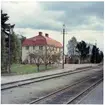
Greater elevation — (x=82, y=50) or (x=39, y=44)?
(x=39, y=44)

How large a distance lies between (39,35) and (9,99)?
2000mm

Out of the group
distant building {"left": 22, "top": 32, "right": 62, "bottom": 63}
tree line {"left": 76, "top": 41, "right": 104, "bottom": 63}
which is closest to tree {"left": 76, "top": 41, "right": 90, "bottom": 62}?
tree line {"left": 76, "top": 41, "right": 104, "bottom": 63}

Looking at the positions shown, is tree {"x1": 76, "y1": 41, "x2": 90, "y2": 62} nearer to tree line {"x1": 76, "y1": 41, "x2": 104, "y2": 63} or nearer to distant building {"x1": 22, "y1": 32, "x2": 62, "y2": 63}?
tree line {"x1": 76, "y1": 41, "x2": 104, "y2": 63}

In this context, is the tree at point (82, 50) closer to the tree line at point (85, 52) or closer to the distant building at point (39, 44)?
the tree line at point (85, 52)

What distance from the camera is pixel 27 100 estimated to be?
8570 mm

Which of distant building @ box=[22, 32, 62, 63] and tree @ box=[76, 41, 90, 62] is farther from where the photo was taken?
distant building @ box=[22, 32, 62, 63]

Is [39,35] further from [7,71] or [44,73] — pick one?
[44,73]

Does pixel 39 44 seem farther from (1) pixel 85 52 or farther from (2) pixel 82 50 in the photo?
(1) pixel 85 52

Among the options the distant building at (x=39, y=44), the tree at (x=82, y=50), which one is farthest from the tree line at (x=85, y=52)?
the distant building at (x=39, y=44)

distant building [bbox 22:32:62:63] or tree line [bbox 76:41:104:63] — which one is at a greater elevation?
distant building [bbox 22:32:62:63]

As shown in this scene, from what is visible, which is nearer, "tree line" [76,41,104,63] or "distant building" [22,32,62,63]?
"tree line" [76,41,104,63]

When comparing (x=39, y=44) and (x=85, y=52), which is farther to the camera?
(x=39, y=44)

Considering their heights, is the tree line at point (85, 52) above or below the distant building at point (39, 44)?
below

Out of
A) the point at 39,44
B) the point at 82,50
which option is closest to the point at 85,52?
the point at 82,50
